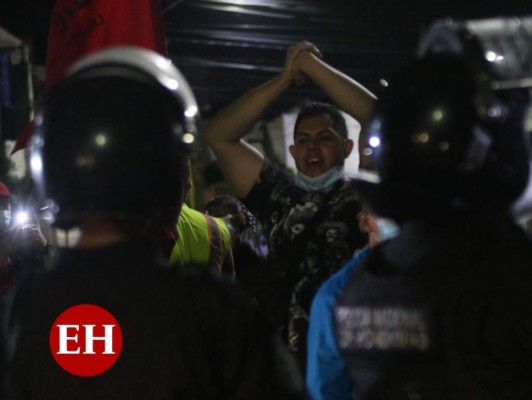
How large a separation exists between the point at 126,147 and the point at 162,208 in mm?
163

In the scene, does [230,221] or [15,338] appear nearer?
[15,338]

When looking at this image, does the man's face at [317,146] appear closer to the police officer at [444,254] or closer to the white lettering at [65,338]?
the police officer at [444,254]

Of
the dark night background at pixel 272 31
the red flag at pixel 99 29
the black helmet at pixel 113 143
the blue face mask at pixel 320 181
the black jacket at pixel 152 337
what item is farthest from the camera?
the dark night background at pixel 272 31

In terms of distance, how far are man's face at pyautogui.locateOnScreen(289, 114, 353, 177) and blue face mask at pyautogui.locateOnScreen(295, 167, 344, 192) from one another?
0.03 m

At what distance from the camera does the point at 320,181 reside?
3.55 m

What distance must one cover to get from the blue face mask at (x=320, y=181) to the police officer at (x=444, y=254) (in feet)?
5.09

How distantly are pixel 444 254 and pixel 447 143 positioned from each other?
24 cm

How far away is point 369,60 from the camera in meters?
12.2

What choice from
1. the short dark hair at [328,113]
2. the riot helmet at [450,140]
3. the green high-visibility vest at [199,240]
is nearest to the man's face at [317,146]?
the short dark hair at [328,113]

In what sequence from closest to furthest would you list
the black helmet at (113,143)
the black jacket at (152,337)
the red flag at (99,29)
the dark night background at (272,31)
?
the black jacket at (152,337) → the black helmet at (113,143) → the red flag at (99,29) → the dark night background at (272,31)

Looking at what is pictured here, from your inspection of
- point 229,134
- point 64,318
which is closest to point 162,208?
point 64,318

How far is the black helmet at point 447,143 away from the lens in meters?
1.82

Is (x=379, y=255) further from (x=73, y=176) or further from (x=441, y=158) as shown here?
(x=73, y=176)

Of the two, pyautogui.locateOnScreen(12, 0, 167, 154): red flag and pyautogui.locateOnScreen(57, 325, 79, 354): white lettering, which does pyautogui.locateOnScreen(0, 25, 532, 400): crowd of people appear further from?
pyautogui.locateOnScreen(12, 0, 167, 154): red flag
